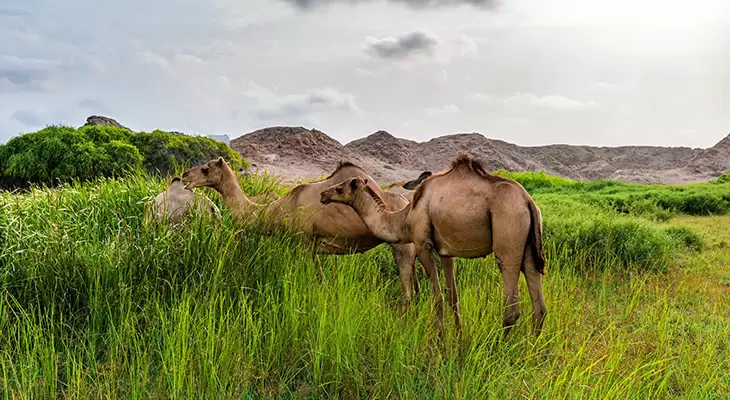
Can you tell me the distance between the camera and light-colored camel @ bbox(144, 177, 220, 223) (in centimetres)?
537

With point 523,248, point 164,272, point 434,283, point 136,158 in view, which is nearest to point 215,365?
point 164,272

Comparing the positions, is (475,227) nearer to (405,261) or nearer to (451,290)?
(451,290)

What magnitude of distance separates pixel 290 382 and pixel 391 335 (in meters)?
0.73

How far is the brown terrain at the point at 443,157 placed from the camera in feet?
62.7

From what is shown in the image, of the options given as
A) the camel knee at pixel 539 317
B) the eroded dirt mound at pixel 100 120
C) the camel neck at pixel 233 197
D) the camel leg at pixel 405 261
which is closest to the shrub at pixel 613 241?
the camel leg at pixel 405 261

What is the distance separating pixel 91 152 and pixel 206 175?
10.1 meters

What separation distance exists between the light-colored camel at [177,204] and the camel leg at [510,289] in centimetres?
282

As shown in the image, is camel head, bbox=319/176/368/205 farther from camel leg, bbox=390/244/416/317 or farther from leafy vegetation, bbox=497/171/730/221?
leafy vegetation, bbox=497/171/730/221

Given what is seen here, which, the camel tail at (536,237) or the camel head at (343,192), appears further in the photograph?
the camel head at (343,192)

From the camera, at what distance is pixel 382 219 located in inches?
178

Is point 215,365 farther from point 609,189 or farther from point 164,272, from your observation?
point 609,189

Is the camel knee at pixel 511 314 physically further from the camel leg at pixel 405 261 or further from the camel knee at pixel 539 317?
the camel leg at pixel 405 261

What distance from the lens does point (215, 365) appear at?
3621 millimetres

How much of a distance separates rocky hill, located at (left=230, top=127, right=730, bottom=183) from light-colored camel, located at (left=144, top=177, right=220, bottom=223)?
24.7 feet
